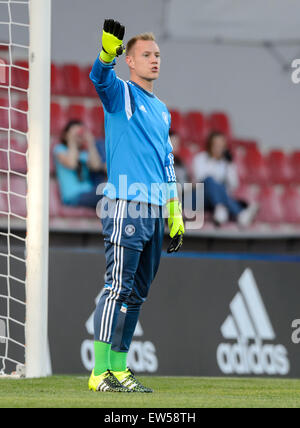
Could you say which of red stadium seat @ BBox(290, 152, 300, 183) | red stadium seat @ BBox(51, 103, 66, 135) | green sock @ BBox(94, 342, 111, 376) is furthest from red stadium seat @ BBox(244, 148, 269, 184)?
green sock @ BBox(94, 342, 111, 376)

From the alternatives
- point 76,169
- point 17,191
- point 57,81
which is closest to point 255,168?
point 57,81

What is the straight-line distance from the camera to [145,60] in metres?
3.96

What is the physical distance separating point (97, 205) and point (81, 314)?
274 cm

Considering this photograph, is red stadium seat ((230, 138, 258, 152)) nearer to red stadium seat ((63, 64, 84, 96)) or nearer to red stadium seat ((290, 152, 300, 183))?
A: red stadium seat ((290, 152, 300, 183))

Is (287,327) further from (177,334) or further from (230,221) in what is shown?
(230,221)

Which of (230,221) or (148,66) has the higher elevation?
(148,66)

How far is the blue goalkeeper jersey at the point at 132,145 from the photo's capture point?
3844 mm

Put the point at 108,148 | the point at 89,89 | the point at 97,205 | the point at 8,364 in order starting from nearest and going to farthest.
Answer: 1. the point at 108,148
2. the point at 8,364
3. the point at 97,205
4. the point at 89,89

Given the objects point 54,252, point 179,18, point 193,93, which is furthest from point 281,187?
point 54,252

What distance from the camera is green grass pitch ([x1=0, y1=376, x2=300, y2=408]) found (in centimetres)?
327

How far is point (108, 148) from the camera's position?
393cm

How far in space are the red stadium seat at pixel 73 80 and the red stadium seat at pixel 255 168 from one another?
2353mm

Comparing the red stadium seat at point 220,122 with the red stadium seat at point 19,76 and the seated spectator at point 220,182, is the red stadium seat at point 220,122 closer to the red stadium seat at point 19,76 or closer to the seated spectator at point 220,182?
the seated spectator at point 220,182
